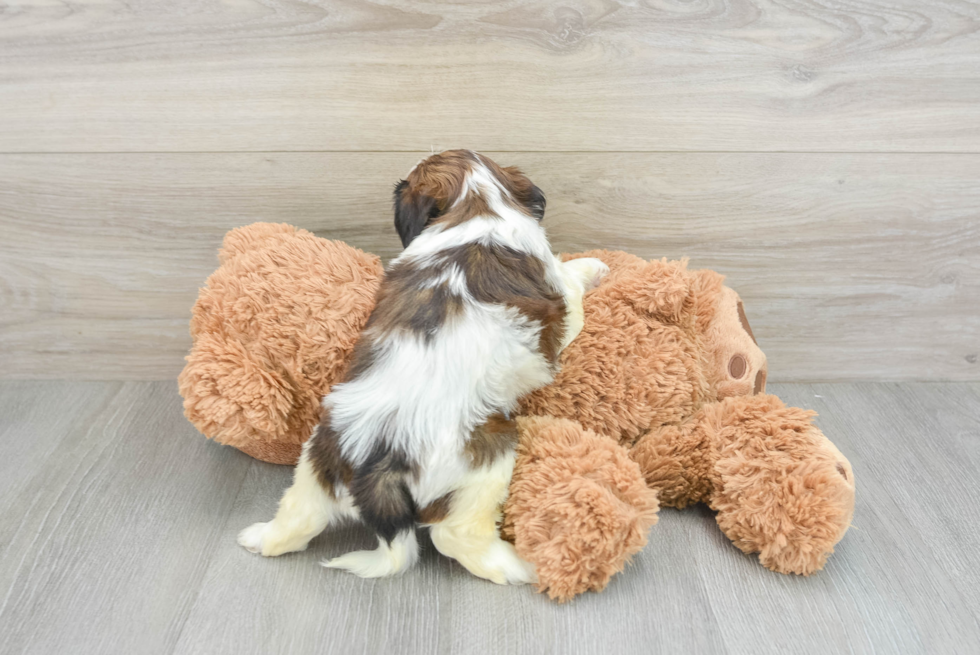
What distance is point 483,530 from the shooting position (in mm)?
1100

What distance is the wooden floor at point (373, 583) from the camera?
1.05 meters

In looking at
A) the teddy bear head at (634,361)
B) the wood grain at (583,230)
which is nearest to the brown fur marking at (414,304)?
the teddy bear head at (634,361)

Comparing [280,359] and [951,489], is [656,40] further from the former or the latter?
[951,489]

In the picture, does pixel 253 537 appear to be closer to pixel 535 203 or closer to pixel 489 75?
pixel 535 203

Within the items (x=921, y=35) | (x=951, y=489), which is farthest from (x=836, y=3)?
(x=951, y=489)

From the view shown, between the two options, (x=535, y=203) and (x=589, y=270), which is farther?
(x=589, y=270)

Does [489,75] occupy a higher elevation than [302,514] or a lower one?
higher

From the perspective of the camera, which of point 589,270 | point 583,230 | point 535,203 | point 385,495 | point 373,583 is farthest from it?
point 583,230

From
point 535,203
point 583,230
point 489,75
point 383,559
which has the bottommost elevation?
point 383,559

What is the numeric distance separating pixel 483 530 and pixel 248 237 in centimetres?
72

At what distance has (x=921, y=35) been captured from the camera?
1390 mm

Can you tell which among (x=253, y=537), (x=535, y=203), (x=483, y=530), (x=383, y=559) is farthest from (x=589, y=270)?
(x=253, y=537)

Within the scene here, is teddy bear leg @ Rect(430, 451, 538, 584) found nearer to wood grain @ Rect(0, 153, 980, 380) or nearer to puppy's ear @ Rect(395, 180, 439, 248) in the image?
puppy's ear @ Rect(395, 180, 439, 248)

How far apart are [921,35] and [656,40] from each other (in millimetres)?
524
